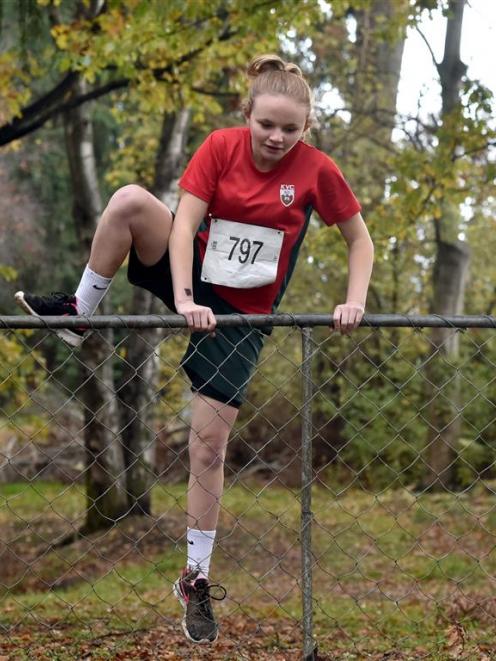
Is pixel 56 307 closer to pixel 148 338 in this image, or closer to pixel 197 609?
pixel 197 609

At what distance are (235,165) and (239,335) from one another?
65 centimetres

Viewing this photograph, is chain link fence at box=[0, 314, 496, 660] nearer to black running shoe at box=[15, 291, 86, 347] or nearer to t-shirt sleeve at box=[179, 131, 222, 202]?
black running shoe at box=[15, 291, 86, 347]

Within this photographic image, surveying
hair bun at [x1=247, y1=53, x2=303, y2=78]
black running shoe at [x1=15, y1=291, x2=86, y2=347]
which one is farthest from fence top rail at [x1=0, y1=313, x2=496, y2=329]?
hair bun at [x1=247, y1=53, x2=303, y2=78]

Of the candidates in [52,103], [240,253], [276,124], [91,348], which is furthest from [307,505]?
[91,348]

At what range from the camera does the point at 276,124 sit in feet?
12.2

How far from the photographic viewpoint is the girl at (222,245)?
372cm

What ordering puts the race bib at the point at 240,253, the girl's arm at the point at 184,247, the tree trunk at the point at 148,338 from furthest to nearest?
the tree trunk at the point at 148,338 < the race bib at the point at 240,253 < the girl's arm at the point at 184,247

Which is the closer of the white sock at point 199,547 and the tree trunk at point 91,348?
the white sock at point 199,547

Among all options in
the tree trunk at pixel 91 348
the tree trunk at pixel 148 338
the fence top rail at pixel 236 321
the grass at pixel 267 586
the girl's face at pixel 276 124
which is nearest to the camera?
the fence top rail at pixel 236 321

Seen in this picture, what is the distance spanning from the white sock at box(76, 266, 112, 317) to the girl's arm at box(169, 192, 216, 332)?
33 cm

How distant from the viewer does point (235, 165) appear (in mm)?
3854

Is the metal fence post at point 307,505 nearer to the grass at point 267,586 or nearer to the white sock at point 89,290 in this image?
the grass at point 267,586

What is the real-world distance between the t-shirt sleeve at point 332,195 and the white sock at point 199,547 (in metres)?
1.31

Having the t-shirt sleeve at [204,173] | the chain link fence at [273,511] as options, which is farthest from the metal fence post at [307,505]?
the t-shirt sleeve at [204,173]
